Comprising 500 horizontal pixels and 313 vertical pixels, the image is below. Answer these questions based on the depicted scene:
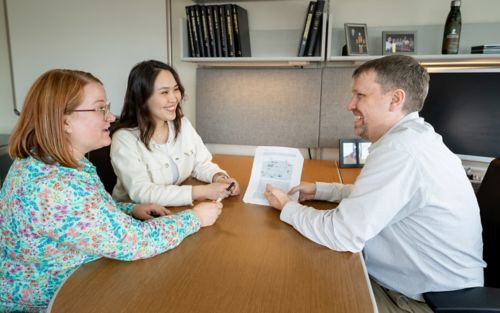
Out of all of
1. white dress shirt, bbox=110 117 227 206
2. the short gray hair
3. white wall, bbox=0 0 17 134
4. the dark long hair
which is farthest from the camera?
white wall, bbox=0 0 17 134

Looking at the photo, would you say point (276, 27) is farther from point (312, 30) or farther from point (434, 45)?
point (434, 45)

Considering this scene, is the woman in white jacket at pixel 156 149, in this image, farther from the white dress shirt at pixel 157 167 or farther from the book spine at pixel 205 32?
the book spine at pixel 205 32

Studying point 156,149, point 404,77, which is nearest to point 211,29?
point 156,149

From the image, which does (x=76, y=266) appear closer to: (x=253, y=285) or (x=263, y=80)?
(x=253, y=285)

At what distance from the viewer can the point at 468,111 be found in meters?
1.65

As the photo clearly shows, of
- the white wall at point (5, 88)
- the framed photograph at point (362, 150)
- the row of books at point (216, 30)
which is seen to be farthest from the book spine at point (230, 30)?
the white wall at point (5, 88)

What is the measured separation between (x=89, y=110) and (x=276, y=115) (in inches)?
53.9

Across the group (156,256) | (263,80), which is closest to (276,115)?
(263,80)

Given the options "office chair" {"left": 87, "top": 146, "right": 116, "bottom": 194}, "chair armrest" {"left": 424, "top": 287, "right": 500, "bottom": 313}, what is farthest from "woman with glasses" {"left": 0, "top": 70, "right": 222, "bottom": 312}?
"office chair" {"left": 87, "top": 146, "right": 116, "bottom": 194}

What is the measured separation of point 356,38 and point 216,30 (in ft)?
2.53

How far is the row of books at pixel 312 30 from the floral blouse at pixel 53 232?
1291 millimetres

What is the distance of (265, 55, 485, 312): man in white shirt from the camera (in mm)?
890

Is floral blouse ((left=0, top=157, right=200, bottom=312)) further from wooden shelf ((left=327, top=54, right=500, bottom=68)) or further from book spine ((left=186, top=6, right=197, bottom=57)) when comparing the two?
wooden shelf ((left=327, top=54, right=500, bottom=68))

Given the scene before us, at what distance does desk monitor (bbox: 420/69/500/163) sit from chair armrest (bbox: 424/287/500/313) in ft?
3.15
